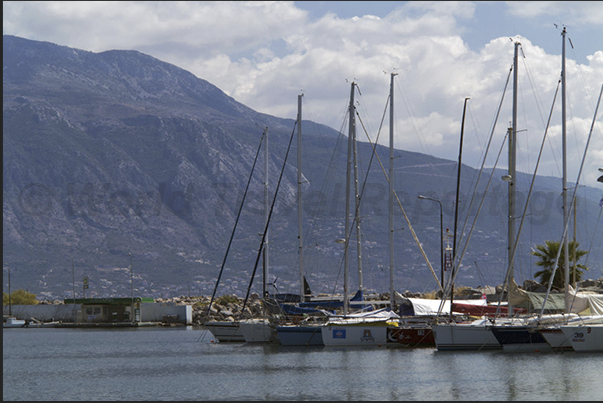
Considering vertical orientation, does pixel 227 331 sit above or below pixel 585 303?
below

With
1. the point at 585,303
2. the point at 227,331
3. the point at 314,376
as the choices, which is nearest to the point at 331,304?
the point at 227,331

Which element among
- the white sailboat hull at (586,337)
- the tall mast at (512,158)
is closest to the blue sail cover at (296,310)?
the tall mast at (512,158)

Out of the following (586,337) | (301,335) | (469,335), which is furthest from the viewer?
(301,335)

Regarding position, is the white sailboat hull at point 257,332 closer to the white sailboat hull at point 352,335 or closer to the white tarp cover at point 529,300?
the white sailboat hull at point 352,335

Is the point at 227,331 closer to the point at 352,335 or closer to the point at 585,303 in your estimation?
the point at 352,335

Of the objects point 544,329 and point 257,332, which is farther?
point 257,332

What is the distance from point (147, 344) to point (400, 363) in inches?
1493

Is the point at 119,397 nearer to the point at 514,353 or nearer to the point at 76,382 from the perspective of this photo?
the point at 76,382

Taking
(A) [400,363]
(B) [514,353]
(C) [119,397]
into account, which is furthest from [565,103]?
(C) [119,397]

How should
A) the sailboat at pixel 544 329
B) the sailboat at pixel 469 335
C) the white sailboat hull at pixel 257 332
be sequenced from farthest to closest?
the white sailboat hull at pixel 257 332, the sailboat at pixel 469 335, the sailboat at pixel 544 329

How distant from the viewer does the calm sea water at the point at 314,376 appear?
112 ft

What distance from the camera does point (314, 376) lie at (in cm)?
4081

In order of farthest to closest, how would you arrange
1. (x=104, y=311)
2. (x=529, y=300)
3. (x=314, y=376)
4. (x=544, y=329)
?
(x=104, y=311)
(x=529, y=300)
(x=544, y=329)
(x=314, y=376)

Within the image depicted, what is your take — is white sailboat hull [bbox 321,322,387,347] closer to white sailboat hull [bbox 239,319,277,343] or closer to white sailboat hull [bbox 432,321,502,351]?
white sailboat hull [bbox 432,321,502,351]
